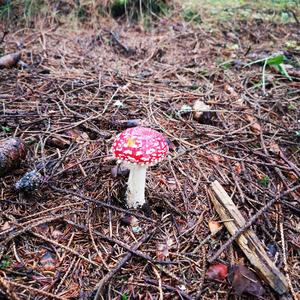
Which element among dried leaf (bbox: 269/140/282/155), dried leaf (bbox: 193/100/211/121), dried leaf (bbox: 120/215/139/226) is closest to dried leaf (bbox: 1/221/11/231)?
dried leaf (bbox: 120/215/139/226)

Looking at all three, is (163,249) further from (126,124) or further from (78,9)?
(78,9)

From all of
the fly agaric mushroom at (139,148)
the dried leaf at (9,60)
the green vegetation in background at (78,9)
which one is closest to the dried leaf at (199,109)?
the fly agaric mushroom at (139,148)

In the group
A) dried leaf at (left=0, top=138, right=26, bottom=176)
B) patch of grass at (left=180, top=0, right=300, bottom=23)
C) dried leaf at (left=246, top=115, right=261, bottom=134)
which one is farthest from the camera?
patch of grass at (left=180, top=0, right=300, bottom=23)

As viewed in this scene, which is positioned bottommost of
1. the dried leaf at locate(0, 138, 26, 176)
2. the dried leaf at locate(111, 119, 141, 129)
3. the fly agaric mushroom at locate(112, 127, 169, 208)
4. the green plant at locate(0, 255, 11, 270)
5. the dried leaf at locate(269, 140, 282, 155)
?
the dried leaf at locate(269, 140, 282, 155)

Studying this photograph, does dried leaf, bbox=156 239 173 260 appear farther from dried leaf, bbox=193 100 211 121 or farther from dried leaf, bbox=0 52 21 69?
dried leaf, bbox=0 52 21 69

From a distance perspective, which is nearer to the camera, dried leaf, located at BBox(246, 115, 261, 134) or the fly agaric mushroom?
the fly agaric mushroom

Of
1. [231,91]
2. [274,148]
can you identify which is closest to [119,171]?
[274,148]

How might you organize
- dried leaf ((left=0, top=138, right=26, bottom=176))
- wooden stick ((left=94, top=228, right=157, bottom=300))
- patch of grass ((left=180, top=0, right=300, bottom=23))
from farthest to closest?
patch of grass ((left=180, top=0, right=300, bottom=23)), dried leaf ((left=0, top=138, right=26, bottom=176)), wooden stick ((left=94, top=228, right=157, bottom=300))

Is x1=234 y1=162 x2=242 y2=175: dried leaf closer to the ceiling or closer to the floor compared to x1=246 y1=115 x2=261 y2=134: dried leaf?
closer to the floor
